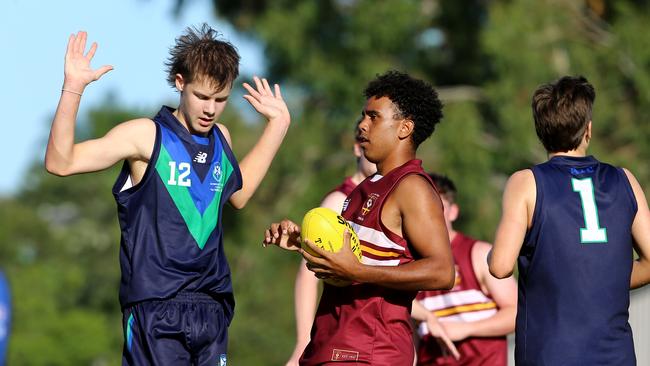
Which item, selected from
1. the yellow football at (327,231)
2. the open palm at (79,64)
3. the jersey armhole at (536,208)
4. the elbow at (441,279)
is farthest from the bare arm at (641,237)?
the open palm at (79,64)

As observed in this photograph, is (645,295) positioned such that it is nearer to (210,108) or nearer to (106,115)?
(210,108)

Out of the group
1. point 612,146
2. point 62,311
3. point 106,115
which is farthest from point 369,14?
point 106,115

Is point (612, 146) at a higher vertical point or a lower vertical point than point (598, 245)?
higher

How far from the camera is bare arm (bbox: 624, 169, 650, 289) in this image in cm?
587

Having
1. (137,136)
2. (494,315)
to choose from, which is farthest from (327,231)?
(494,315)

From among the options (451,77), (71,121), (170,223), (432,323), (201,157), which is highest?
(451,77)

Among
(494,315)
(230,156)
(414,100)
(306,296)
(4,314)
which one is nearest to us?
(414,100)

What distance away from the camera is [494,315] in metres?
8.22

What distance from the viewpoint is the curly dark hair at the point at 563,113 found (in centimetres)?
586

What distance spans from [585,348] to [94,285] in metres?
51.6

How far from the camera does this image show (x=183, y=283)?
19.6 ft

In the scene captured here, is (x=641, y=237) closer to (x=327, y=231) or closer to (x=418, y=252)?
(x=418, y=252)

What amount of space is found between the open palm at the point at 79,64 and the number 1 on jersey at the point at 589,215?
96.9 inches

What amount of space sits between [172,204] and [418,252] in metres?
1.31
